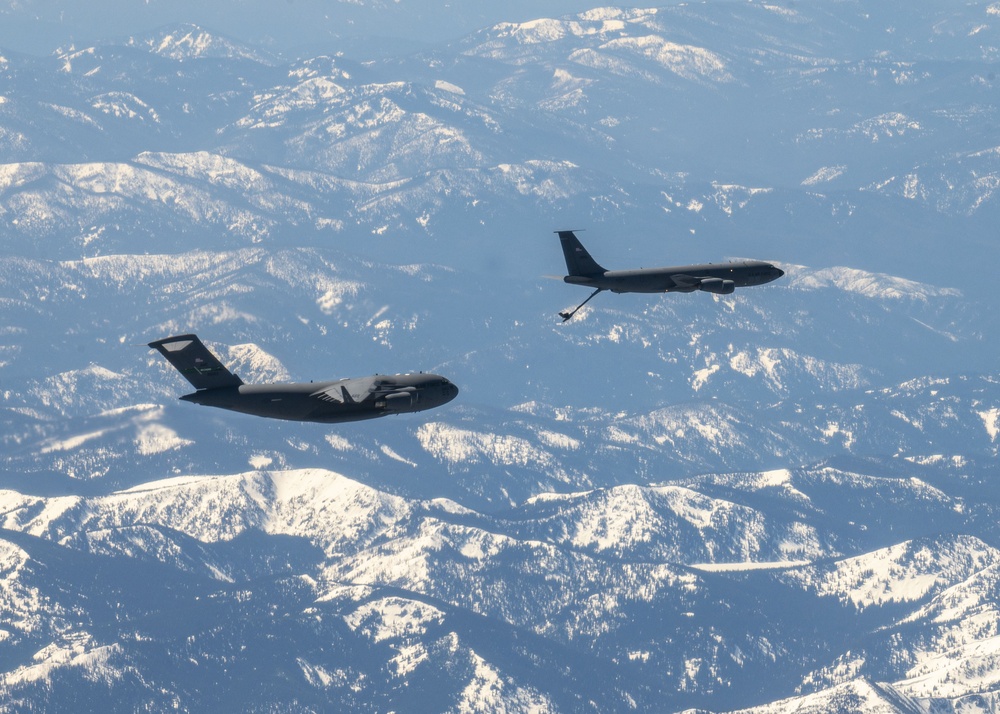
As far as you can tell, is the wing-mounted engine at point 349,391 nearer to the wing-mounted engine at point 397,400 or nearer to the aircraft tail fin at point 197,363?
the wing-mounted engine at point 397,400

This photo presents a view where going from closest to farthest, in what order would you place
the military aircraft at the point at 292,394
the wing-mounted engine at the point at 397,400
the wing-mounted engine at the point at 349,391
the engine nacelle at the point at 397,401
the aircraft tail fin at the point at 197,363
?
1. the wing-mounted engine at the point at 349,391
2. the military aircraft at the point at 292,394
3. the aircraft tail fin at the point at 197,363
4. the wing-mounted engine at the point at 397,400
5. the engine nacelle at the point at 397,401

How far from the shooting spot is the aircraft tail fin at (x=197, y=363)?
17059cm

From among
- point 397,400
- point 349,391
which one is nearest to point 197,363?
point 349,391

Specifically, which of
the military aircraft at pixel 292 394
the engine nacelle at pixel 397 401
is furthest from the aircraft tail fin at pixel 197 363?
the engine nacelle at pixel 397 401

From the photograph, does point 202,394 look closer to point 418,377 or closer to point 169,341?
point 169,341

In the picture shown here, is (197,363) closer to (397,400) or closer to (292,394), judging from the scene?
(292,394)

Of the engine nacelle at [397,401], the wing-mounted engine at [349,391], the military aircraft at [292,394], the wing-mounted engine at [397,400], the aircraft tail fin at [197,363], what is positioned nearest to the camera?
the wing-mounted engine at [349,391]

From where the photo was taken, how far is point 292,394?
170000 mm

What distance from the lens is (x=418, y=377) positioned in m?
178

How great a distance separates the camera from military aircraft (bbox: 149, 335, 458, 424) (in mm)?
169750

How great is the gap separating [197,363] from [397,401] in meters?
21.1

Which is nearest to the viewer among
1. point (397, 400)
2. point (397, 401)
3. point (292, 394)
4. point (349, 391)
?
point (349, 391)

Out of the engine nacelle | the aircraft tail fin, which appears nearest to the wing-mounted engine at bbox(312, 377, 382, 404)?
the engine nacelle

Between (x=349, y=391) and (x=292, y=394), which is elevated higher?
(x=349, y=391)
